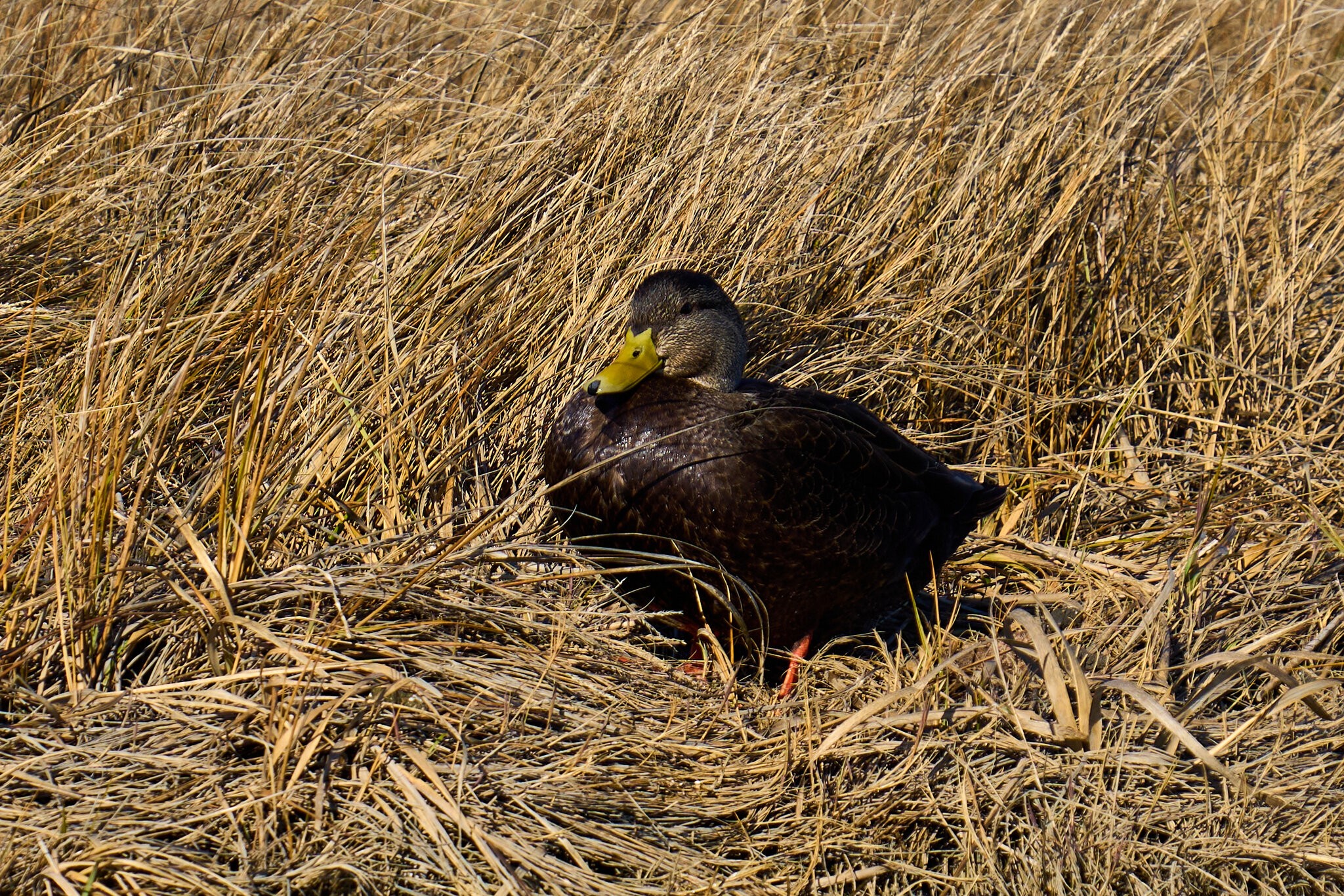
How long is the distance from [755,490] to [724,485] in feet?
0.23

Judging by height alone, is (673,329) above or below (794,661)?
above

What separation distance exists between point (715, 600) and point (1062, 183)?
1.97m

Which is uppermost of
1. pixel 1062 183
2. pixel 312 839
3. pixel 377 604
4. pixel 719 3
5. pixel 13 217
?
pixel 719 3

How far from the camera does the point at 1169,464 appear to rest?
3.76m

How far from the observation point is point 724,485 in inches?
107

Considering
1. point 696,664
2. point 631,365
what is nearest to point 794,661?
point 696,664

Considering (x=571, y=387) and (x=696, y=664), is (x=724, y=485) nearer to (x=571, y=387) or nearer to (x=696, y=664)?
(x=696, y=664)

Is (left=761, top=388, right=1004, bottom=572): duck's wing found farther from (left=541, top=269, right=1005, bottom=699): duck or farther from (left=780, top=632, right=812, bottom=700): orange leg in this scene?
(left=780, top=632, right=812, bottom=700): orange leg

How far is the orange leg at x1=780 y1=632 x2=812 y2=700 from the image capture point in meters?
2.95

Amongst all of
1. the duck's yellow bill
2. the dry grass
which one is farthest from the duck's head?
the dry grass

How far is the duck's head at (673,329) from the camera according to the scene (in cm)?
287

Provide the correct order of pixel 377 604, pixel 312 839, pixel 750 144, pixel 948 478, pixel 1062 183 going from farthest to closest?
pixel 1062 183 → pixel 750 144 → pixel 948 478 → pixel 377 604 → pixel 312 839

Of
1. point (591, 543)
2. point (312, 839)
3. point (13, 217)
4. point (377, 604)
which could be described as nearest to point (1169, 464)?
point (591, 543)

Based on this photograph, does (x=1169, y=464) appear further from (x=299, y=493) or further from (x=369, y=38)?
(x=369, y=38)
